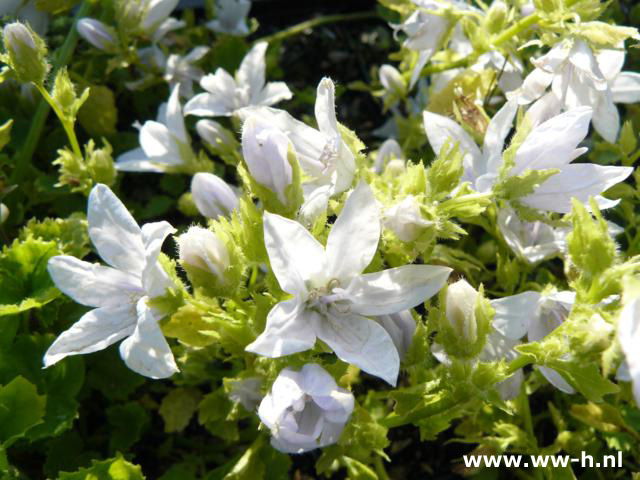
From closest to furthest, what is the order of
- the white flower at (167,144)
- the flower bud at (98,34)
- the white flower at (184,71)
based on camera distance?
the white flower at (167,144) < the flower bud at (98,34) < the white flower at (184,71)

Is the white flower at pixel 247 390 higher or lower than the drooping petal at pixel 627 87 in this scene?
lower

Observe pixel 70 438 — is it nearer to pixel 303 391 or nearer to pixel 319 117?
pixel 303 391

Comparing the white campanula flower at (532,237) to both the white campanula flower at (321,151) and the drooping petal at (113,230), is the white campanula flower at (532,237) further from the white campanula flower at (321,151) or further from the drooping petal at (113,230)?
the drooping petal at (113,230)

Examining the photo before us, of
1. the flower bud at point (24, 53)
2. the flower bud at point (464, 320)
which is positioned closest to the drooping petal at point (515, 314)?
the flower bud at point (464, 320)

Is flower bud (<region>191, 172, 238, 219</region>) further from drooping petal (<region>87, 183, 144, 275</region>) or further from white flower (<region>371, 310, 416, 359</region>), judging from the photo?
white flower (<region>371, 310, 416, 359</region>)

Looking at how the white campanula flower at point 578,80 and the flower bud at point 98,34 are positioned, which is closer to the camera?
the white campanula flower at point 578,80

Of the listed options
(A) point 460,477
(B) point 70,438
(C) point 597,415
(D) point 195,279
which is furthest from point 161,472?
(C) point 597,415

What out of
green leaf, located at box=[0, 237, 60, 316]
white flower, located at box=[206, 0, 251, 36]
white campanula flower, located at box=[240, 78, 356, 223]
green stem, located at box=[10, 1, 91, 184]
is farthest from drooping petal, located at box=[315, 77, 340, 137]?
white flower, located at box=[206, 0, 251, 36]

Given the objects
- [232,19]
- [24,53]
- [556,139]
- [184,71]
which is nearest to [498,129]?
[556,139]
